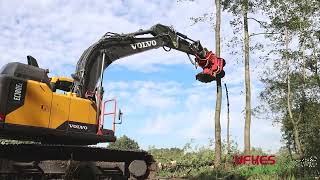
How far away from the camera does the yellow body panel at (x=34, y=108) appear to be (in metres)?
9.69

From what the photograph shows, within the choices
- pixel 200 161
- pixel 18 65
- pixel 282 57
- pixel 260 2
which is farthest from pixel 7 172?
pixel 282 57

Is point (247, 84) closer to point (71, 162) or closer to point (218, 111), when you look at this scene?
point (218, 111)

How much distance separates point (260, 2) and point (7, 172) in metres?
22.0

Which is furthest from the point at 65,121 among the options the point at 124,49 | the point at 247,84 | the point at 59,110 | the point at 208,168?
the point at 247,84

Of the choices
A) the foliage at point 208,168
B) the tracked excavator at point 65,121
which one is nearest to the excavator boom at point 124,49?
the tracked excavator at point 65,121

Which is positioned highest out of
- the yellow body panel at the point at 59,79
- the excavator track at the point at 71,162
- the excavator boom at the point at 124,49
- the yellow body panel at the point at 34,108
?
the excavator boom at the point at 124,49

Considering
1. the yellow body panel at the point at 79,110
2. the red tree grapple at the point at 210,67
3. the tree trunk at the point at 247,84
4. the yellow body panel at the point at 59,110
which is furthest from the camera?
the tree trunk at the point at 247,84

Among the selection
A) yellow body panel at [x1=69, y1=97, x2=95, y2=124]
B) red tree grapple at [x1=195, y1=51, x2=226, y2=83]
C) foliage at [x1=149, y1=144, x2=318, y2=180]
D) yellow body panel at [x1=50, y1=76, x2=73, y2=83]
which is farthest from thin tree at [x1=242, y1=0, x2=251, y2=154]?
yellow body panel at [x1=69, y1=97, x2=95, y2=124]

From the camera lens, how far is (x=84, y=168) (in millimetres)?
11539

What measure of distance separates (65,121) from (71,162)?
4.23 ft

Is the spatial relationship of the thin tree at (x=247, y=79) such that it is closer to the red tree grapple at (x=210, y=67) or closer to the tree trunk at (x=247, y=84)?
the tree trunk at (x=247, y=84)

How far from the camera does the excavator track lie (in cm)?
1035

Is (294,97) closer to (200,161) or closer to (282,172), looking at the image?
(200,161)

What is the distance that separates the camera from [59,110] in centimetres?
1041
